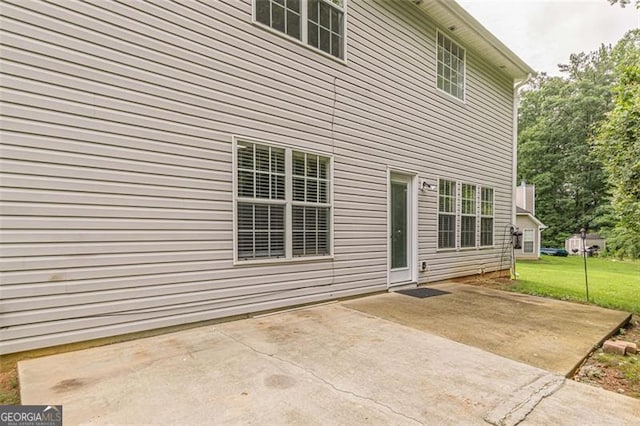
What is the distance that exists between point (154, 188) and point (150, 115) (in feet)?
2.52

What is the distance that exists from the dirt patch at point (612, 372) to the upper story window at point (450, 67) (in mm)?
5655

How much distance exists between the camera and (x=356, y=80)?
5.21 meters

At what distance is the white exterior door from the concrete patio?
2.66m

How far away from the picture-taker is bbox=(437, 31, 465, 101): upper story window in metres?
6.83

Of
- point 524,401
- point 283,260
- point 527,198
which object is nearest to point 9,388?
point 283,260

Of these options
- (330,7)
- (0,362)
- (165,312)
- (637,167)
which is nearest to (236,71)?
(330,7)

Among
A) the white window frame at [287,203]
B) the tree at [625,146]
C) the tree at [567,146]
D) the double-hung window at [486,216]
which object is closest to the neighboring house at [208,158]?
the white window frame at [287,203]

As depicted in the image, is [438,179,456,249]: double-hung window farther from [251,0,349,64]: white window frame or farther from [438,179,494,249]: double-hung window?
[251,0,349,64]: white window frame

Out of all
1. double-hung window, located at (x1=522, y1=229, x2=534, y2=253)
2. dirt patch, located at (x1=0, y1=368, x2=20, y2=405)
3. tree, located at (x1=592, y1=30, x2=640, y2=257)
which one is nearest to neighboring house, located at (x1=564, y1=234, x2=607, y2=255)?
double-hung window, located at (x1=522, y1=229, x2=534, y2=253)

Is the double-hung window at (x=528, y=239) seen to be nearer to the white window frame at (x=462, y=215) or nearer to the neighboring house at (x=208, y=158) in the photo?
the white window frame at (x=462, y=215)

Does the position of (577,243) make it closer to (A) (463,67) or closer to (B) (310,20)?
(A) (463,67)

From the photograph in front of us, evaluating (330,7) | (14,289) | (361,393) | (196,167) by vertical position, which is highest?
(330,7)

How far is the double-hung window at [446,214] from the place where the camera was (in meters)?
6.79

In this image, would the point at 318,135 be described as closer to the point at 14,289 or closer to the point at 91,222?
the point at 91,222
